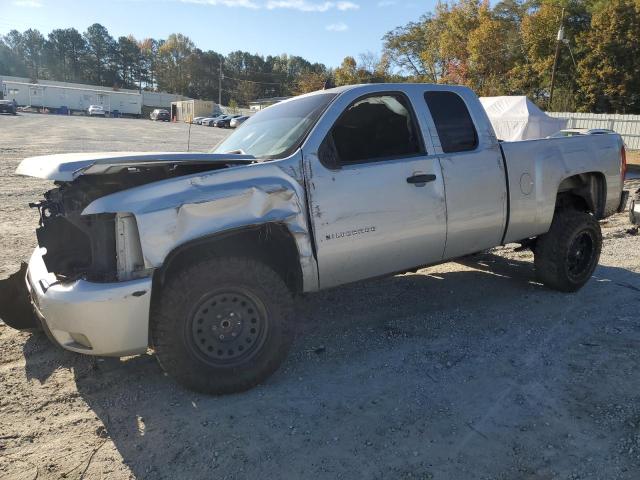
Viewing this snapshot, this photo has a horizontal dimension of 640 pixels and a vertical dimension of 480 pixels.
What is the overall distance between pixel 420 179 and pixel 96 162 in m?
2.34

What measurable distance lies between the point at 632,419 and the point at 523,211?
84.8 inches

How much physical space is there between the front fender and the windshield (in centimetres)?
35

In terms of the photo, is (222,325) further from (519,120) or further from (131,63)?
(131,63)

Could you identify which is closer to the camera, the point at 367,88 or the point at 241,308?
the point at 241,308

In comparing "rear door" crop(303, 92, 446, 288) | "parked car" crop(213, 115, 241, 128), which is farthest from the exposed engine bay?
"parked car" crop(213, 115, 241, 128)

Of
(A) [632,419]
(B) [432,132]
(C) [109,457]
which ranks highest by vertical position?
(B) [432,132]

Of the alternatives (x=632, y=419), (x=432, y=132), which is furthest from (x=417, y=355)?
(x=432, y=132)

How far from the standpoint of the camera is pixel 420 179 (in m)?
4.00

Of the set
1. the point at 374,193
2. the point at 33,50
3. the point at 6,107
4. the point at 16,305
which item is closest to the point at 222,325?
the point at 374,193

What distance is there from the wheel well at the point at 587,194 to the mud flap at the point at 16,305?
513cm

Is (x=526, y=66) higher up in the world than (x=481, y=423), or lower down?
higher up

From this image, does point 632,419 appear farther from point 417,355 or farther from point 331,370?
point 331,370

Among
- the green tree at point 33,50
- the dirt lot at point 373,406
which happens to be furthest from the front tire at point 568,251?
the green tree at point 33,50

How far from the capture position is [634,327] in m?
4.45
